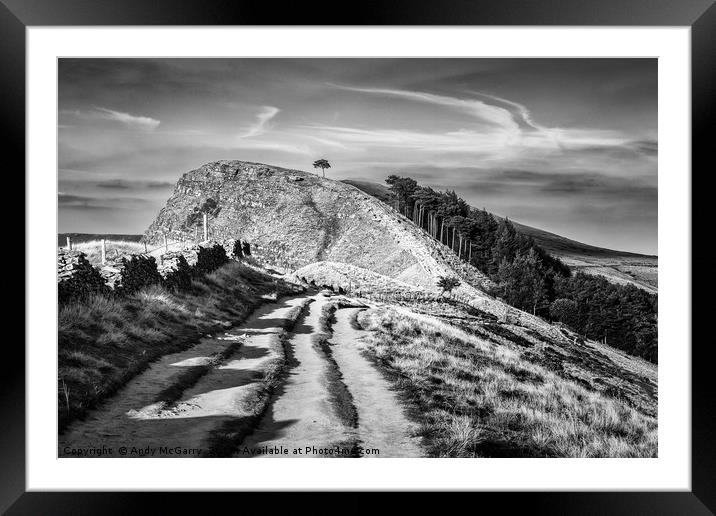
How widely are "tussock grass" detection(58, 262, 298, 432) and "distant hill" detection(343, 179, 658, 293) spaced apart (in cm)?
495

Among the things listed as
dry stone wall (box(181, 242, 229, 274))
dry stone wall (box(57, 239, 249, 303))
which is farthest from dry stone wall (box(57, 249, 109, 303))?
dry stone wall (box(181, 242, 229, 274))

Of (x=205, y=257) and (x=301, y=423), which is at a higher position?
(x=205, y=257)

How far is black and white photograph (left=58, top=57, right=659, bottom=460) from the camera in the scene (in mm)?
6676

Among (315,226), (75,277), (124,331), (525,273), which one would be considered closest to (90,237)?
(75,277)

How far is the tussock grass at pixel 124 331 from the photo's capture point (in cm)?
648

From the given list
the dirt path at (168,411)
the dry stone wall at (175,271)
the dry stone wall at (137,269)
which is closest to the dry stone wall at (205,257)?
the dry stone wall at (137,269)

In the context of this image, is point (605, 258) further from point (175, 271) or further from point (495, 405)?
point (175, 271)

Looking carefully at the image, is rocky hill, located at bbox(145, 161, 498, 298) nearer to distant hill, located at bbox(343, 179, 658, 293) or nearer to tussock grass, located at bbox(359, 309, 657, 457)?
distant hill, located at bbox(343, 179, 658, 293)

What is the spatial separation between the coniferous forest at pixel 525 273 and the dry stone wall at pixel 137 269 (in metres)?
→ 5.95

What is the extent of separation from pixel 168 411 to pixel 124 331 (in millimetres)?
2711

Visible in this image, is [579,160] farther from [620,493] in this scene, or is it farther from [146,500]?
[146,500]

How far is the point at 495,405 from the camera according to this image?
8.05 meters
